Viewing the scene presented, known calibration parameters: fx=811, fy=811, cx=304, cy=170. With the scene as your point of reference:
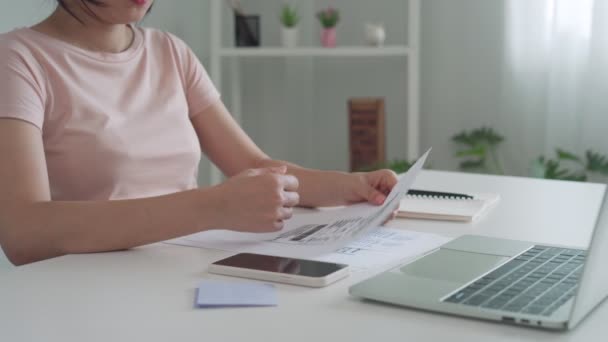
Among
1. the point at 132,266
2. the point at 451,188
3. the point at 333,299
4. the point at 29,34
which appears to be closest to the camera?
the point at 333,299

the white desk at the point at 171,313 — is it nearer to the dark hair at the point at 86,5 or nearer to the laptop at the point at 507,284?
the laptop at the point at 507,284

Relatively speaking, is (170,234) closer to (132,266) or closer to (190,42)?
(132,266)

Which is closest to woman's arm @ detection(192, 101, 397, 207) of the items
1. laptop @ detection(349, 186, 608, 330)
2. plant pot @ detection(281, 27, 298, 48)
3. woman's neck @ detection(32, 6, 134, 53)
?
woman's neck @ detection(32, 6, 134, 53)

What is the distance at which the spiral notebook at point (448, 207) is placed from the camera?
1192mm

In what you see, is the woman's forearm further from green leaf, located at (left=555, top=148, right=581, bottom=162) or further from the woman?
green leaf, located at (left=555, top=148, right=581, bottom=162)

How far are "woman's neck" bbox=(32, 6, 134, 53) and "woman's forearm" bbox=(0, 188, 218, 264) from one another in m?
0.41

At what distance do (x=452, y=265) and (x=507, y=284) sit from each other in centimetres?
10

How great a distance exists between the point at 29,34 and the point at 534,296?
3.00ft

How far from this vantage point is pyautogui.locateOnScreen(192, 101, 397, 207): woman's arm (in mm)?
1271

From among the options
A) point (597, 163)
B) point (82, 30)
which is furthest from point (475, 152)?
point (82, 30)

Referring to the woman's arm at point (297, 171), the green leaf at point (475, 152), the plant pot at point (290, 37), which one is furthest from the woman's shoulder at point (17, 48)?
the green leaf at point (475, 152)

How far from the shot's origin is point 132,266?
906mm

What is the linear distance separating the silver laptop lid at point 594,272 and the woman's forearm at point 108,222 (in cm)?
46

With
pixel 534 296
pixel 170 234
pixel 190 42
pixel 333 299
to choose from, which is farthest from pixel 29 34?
pixel 190 42
